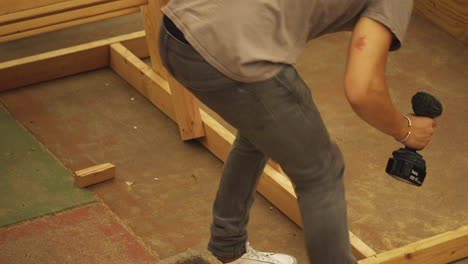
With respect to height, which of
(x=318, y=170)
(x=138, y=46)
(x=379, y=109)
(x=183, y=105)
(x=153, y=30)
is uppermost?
(x=379, y=109)

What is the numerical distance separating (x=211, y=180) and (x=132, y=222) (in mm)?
414

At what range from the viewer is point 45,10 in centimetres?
331

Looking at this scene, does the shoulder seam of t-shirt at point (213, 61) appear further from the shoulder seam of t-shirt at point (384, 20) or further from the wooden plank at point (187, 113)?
the wooden plank at point (187, 113)

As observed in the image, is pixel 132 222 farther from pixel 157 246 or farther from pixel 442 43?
pixel 442 43

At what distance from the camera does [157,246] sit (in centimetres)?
295

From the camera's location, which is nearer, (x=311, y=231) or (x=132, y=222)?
(x=311, y=231)

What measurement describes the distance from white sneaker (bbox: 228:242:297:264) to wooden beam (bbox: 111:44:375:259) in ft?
0.77

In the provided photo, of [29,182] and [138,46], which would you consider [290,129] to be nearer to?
[29,182]

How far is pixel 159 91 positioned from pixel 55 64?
1.94ft

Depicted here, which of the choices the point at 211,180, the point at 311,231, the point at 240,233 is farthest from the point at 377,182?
the point at 311,231

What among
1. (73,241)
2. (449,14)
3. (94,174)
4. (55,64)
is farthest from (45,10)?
(449,14)

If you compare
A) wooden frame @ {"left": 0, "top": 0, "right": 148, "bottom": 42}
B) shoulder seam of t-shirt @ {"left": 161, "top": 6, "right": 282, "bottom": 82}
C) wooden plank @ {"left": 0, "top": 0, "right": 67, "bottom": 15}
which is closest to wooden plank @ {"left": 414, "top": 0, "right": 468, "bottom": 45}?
wooden frame @ {"left": 0, "top": 0, "right": 148, "bottom": 42}

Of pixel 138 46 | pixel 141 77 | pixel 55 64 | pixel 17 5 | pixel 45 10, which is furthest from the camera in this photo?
pixel 138 46

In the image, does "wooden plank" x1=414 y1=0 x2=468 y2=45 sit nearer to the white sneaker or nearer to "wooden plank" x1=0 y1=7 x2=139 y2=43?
"wooden plank" x1=0 y1=7 x2=139 y2=43
